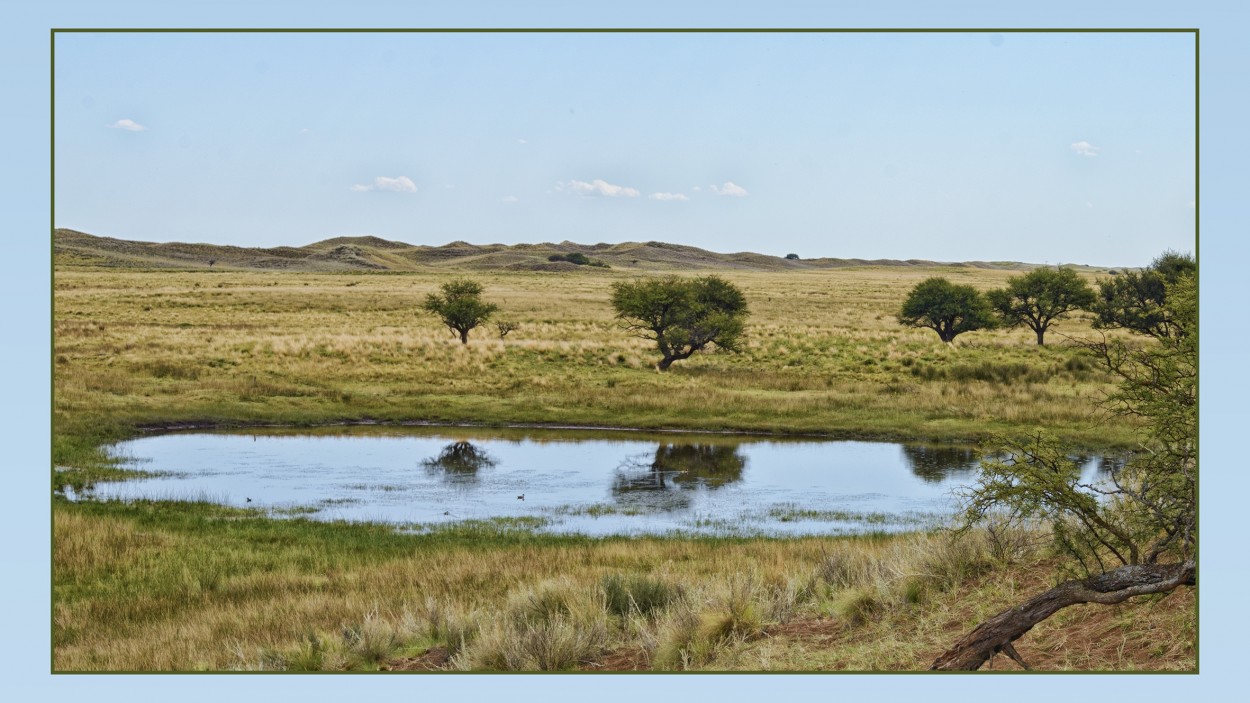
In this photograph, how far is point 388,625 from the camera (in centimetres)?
1189

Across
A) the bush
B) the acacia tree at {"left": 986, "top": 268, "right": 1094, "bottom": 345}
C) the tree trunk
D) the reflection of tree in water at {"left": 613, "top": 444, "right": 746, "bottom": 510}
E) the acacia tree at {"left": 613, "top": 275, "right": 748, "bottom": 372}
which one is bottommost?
the reflection of tree in water at {"left": 613, "top": 444, "right": 746, "bottom": 510}

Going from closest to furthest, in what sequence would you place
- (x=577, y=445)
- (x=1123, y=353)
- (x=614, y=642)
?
1. (x=1123, y=353)
2. (x=614, y=642)
3. (x=577, y=445)

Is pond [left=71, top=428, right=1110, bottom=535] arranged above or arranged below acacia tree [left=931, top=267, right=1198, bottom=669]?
below

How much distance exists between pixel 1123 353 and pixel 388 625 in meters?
8.24

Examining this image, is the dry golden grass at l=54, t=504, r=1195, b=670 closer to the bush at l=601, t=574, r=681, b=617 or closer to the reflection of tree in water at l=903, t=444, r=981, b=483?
the bush at l=601, t=574, r=681, b=617

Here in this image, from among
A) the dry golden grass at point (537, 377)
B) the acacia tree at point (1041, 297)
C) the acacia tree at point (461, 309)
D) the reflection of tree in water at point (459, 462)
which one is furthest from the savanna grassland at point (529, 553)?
the acacia tree at point (1041, 297)

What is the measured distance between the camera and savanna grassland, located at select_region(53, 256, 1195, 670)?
1095cm

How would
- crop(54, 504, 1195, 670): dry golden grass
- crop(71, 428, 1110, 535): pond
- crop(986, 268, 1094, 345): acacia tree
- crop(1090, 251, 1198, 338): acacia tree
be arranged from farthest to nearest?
crop(986, 268, 1094, 345): acacia tree, crop(1090, 251, 1198, 338): acacia tree, crop(71, 428, 1110, 535): pond, crop(54, 504, 1195, 670): dry golden grass

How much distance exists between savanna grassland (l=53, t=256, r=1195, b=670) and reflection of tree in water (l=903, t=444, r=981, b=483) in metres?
1.95

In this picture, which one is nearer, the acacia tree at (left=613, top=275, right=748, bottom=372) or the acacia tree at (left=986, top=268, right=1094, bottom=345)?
A: the acacia tree at (left=613, top=275, right=748, bottom=372)

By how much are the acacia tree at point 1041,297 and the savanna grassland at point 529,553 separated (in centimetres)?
665

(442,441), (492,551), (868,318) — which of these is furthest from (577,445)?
(868,318)

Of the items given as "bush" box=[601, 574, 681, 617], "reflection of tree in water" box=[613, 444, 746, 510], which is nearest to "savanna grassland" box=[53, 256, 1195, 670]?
"bush" box=[601, 574, 681, 617]

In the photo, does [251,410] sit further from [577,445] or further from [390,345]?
[390,345]
